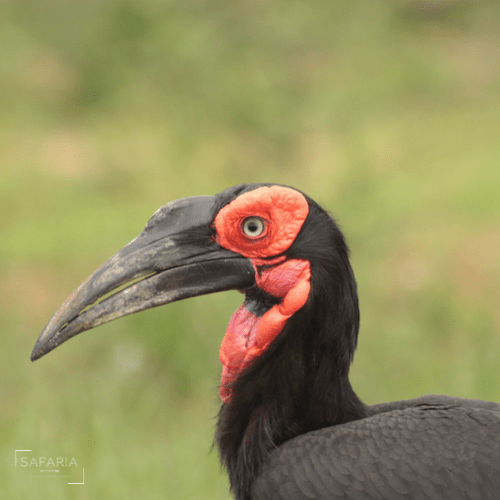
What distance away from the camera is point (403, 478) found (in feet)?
6.31

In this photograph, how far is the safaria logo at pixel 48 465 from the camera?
10.5 ft

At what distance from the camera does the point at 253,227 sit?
2.13 meters

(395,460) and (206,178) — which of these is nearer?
(395,460)

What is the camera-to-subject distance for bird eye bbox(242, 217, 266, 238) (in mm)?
→ 2121

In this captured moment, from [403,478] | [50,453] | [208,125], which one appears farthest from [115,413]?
[208,125]

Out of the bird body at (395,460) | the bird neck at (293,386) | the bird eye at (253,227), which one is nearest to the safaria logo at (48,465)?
the bird neck at (293,386)

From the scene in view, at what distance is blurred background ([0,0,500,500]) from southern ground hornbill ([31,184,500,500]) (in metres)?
1.25

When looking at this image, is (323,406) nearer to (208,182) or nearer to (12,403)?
(12,403)

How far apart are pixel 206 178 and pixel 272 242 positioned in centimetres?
473

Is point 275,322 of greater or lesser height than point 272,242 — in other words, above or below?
below

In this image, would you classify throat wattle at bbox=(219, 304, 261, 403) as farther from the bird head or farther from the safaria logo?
the safaria logo

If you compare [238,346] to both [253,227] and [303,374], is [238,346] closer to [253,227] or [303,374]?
[303,374]

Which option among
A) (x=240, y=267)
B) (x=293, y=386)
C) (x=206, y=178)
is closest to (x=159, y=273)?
(x=240, y=267)

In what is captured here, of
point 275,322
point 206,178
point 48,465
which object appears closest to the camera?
point 275,322
